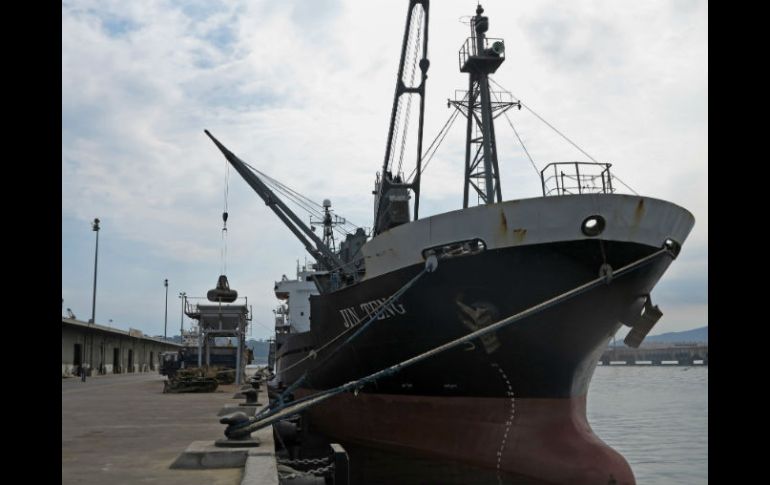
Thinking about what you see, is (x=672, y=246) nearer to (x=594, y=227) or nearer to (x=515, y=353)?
(x=594, y=227)

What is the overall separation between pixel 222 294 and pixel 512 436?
68.7 feet

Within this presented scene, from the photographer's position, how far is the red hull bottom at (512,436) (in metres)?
11.1

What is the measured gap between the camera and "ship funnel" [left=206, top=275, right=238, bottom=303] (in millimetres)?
29906

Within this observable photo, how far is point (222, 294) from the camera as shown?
2989 cm

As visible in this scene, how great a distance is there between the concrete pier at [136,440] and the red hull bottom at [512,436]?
13.0ft

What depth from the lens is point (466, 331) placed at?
39.2ft

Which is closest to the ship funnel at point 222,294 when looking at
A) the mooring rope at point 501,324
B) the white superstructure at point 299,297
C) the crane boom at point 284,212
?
the white superstructure at point 299,297

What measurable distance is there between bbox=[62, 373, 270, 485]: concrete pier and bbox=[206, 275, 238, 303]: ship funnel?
13248mm

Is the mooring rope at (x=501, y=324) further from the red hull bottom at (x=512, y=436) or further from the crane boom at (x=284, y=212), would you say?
the crane boom at (x=284, y=212)
